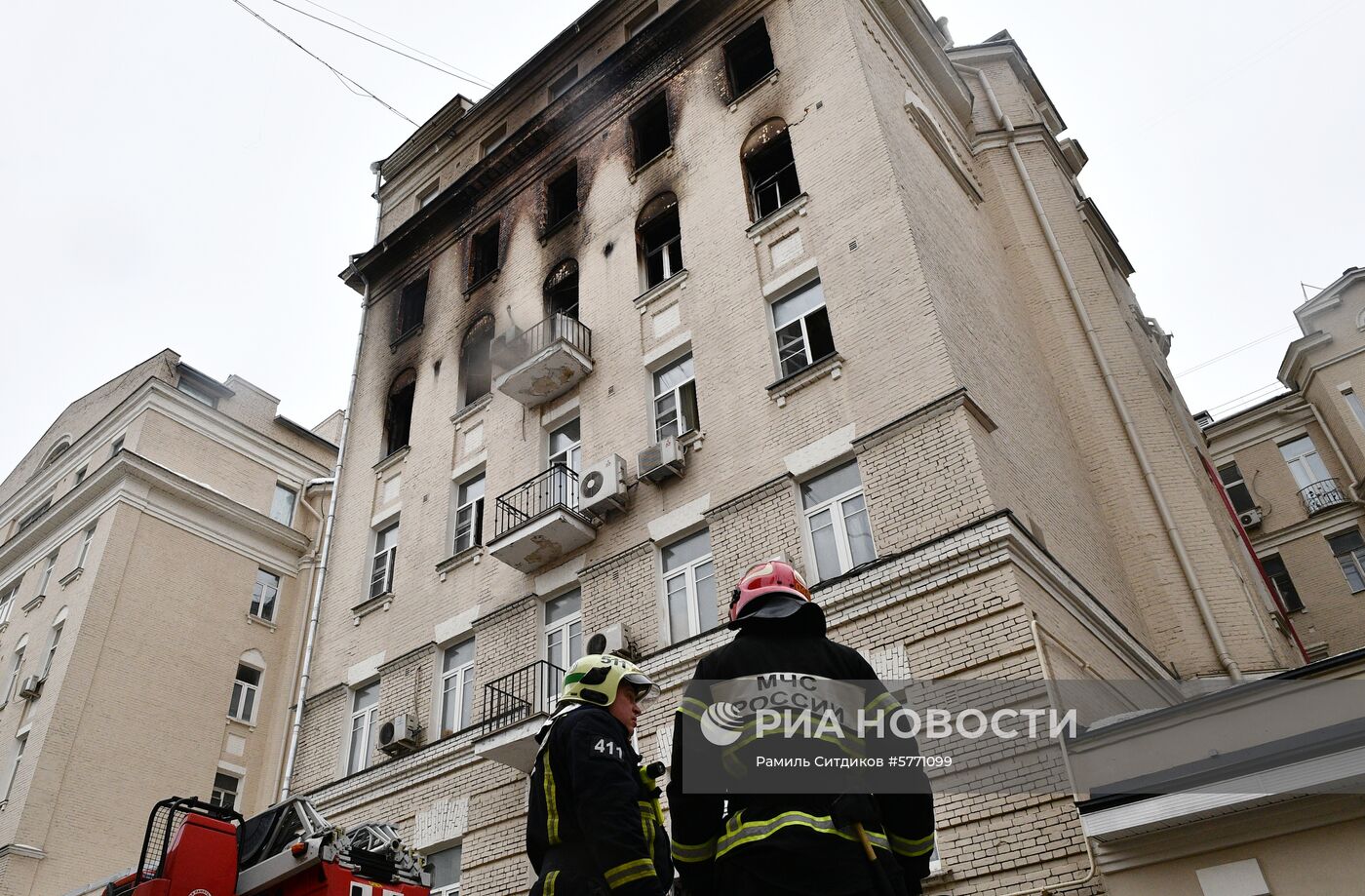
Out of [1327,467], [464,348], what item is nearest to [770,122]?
[464,348]

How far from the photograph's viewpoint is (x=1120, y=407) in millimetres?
16094

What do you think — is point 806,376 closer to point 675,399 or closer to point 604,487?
point 675,399

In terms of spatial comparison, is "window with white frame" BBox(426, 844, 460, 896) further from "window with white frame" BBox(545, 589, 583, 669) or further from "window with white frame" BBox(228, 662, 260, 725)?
"window with white frame" BBox(228, 662, 260, 725)

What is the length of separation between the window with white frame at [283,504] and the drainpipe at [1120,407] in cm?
2341

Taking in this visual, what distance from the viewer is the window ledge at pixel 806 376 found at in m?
13.5

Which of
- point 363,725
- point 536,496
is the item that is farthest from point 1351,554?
point 363,725

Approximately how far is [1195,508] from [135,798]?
77.8 ft

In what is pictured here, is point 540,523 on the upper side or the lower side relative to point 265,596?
lower

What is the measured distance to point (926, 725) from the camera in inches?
408

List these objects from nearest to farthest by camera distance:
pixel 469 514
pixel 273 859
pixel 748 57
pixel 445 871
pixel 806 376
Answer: pixel 273 859, pixel 806 376, pixel 445 871, pixel 469 514, pixel 748 57

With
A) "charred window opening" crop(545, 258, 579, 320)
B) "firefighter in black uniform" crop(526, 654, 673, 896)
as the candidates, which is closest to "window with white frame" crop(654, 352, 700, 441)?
"charred window opening" crop(545, 258, 579, 320)

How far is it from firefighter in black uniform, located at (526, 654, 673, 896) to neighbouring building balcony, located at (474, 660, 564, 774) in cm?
801

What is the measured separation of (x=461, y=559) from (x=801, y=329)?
7.25 meters

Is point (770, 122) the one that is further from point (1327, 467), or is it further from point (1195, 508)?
point (1327, 467)
